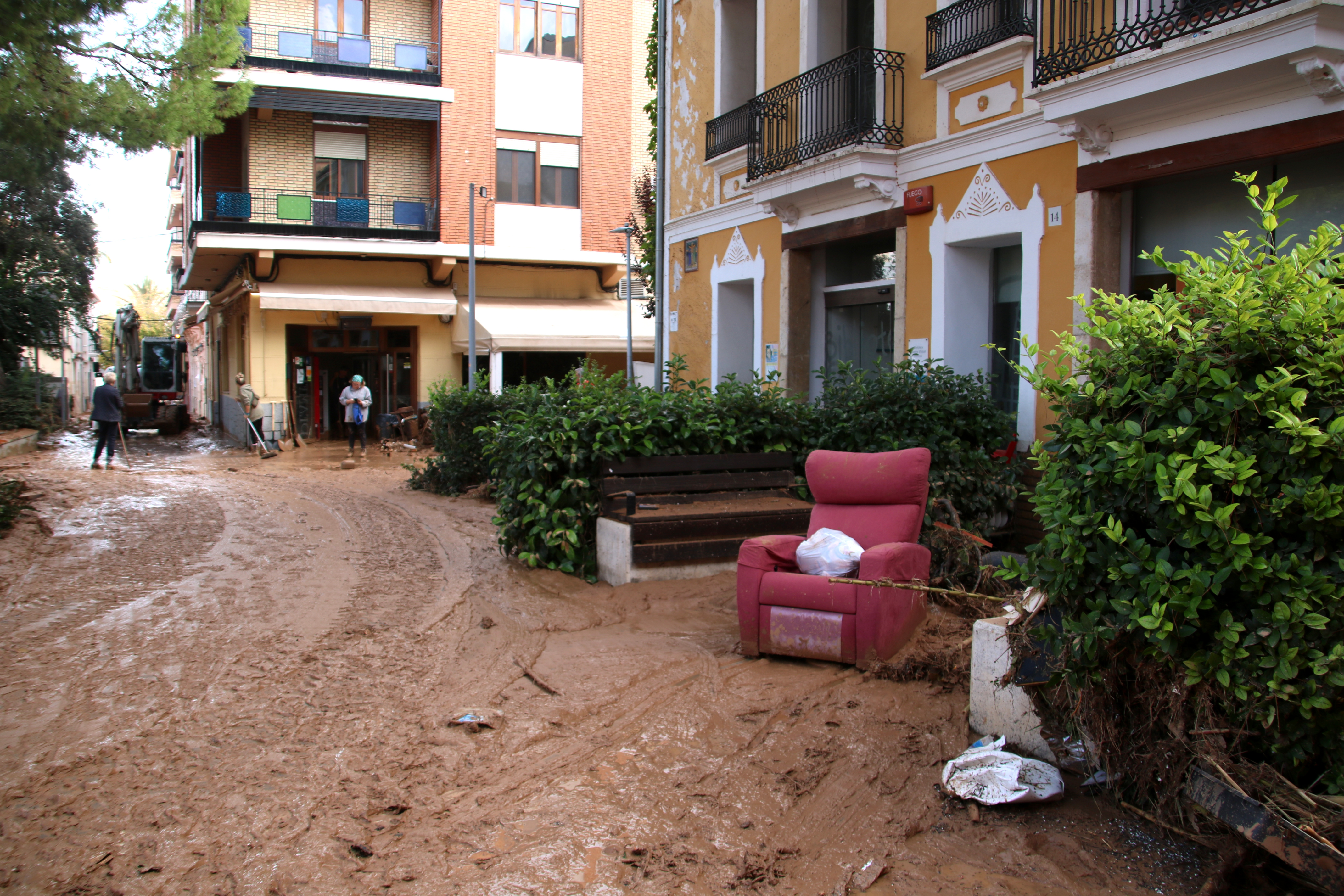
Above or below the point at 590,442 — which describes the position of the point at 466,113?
above

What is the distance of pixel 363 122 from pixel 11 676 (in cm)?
2022

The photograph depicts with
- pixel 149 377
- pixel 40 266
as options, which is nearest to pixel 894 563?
pixel 40 266

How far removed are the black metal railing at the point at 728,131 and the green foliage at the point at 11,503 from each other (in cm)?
933

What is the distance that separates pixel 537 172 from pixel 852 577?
20636mm

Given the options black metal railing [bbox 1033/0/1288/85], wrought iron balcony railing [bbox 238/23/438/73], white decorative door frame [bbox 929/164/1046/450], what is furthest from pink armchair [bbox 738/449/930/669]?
wrought iron balcony railing [bbox 238/23/438/73]

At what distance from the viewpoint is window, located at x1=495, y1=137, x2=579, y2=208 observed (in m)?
23.5

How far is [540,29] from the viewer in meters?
23.8

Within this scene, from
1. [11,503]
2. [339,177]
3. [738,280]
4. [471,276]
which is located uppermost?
[339,177]

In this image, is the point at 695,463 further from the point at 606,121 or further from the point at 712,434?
the point at 606,121

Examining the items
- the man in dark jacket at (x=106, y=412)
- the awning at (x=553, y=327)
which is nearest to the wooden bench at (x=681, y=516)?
the man in dark jacket at (x=106, y=412)

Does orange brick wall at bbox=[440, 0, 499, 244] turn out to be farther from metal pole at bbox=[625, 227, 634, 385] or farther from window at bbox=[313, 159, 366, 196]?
metal pole at bbox=[625, 227, 634, 385]

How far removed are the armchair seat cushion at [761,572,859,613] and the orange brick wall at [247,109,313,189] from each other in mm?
21056

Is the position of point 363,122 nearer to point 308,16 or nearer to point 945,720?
point 308,16

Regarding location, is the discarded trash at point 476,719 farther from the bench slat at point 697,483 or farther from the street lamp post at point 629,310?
the street lamp post at point 629,310
